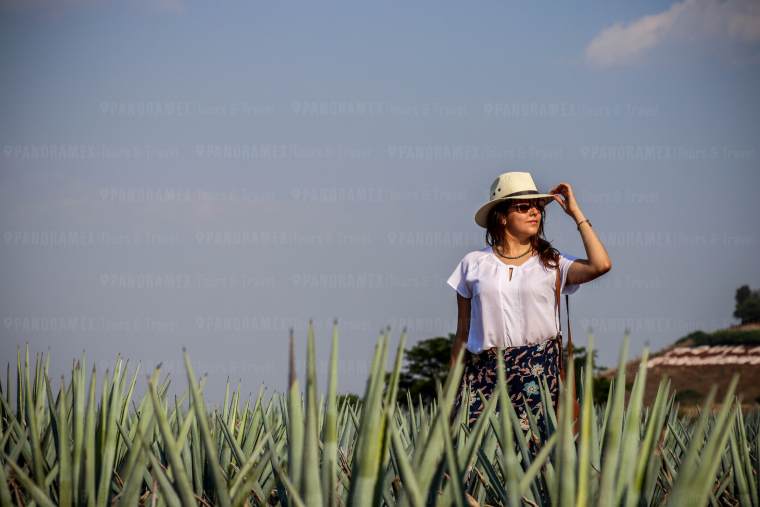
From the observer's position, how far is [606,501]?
1550 millimetres

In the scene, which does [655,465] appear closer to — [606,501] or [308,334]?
[606,501]

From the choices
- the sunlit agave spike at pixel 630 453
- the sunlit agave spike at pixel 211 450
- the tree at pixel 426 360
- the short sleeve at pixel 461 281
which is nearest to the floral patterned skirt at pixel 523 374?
the short sleeve at pixel 461 281

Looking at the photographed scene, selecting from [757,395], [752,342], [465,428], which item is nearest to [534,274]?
[465,428]

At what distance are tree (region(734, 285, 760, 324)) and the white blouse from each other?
37682mm

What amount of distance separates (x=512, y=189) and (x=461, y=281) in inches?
18.1

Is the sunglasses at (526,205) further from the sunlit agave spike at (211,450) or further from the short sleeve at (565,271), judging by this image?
the sunlit agave spike at (211,450)

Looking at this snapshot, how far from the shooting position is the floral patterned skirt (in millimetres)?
3750

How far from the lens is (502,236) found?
3.98 m

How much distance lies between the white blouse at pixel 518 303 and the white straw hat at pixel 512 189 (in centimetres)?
28

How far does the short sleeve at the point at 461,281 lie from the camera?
398 cm

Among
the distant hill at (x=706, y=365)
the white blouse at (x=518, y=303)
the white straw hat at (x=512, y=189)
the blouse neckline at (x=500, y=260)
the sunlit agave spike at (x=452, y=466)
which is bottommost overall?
the distant hill at (x=706, y=365)

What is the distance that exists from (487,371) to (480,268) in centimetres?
44

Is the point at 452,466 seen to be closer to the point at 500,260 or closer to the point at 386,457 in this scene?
the point at 386,457

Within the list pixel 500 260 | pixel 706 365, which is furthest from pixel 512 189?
pixel 706 365
